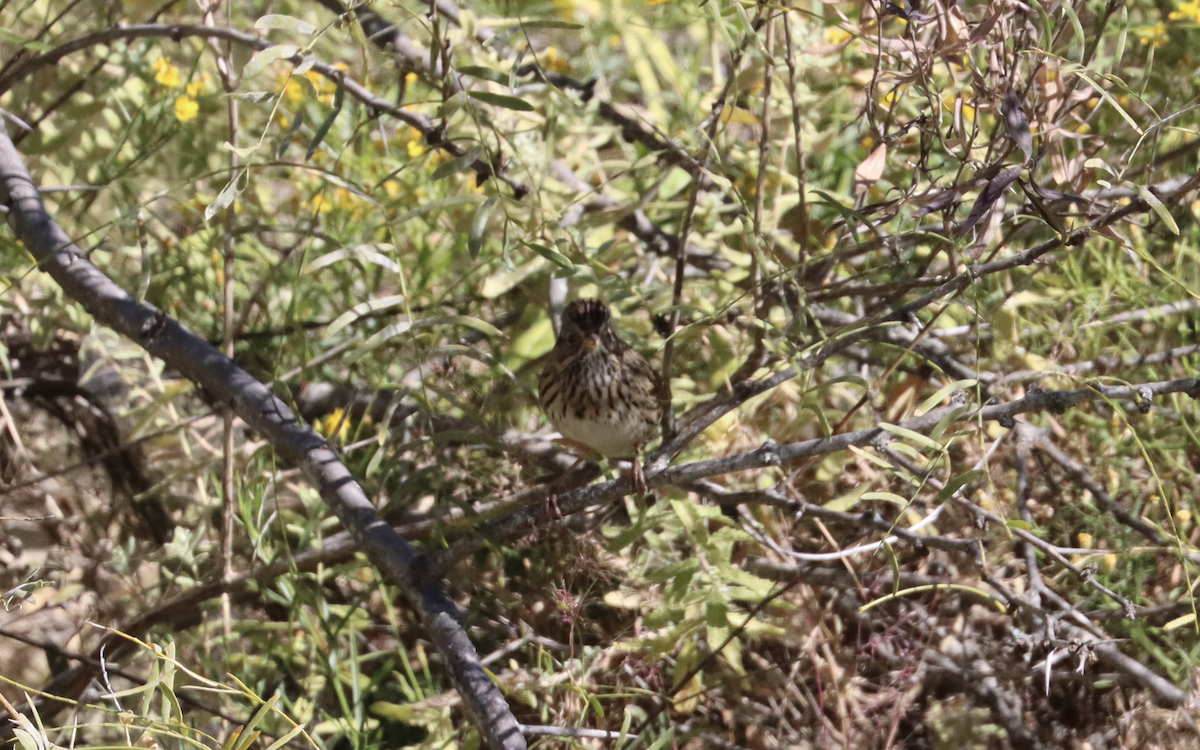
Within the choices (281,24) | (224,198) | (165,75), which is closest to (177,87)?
(165,75)

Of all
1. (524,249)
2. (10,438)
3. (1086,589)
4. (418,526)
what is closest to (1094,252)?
(1086,589)

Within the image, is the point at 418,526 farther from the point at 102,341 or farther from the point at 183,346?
the point at 102,341

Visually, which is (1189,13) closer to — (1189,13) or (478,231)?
(1189,13)

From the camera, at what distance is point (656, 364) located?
3545 mm

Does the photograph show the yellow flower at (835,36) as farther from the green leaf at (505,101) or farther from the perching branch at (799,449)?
the perching branch at (799,449)

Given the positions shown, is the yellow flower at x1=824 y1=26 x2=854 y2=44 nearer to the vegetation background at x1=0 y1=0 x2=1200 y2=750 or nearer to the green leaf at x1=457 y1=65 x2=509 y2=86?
the vegetation background at x1=0 y1=0 x2=1200 y2=750

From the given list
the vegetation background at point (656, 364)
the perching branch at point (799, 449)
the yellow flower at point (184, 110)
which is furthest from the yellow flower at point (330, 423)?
the yellow flower at point (184, 110)

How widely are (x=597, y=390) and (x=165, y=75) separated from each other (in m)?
1.71

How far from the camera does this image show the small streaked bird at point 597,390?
3.02m

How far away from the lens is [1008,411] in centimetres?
196

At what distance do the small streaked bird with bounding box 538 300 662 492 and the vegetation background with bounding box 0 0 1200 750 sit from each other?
12cm

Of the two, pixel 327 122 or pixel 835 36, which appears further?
pixel 835 36

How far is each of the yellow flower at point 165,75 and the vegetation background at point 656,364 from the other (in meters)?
0.01

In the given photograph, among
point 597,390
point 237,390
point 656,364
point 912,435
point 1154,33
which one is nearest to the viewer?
point 912,435
